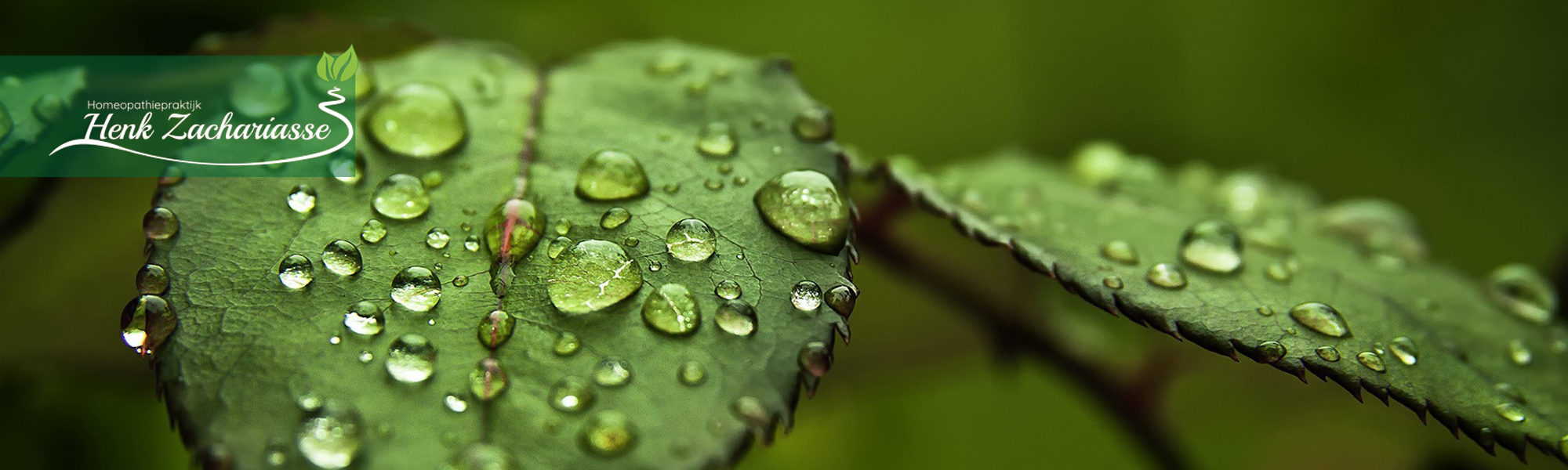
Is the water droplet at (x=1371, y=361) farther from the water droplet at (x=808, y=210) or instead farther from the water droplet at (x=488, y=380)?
the water droplet at (x=488, y=380)

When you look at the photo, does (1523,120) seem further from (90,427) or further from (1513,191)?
(90,427)

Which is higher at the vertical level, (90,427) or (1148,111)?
(1148,111)

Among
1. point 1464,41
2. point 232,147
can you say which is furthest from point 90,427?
→ point 1464,41

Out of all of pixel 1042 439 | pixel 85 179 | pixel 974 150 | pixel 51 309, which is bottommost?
pixel 51 309

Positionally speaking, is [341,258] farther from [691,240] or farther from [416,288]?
[691,240]

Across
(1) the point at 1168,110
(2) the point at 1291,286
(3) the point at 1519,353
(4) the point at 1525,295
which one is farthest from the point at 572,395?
(1) the point at 1168,110

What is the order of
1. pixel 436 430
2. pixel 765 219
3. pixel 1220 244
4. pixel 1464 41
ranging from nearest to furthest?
1. pixel 436 430
2. pixel 765 219
3. pixel 1220 244
4. pixel 1464 41

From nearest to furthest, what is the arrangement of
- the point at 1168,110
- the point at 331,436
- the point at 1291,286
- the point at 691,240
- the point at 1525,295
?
the point at 331,436 → the point at 691,240 → the point at 1291,286 → the point at 1525,295 → the point at 1168,110
